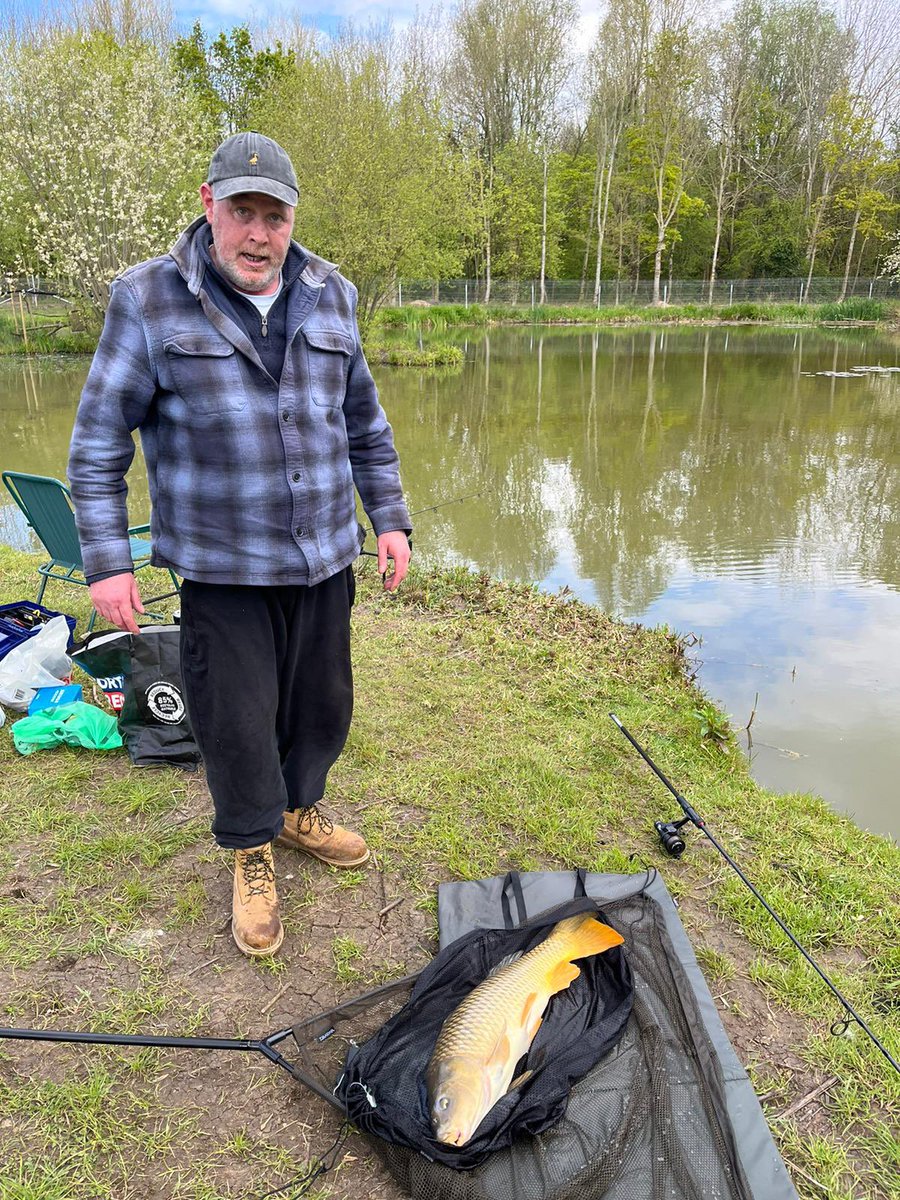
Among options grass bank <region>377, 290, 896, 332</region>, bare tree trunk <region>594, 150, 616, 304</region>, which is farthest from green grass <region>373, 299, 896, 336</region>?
bare tree trunk <region>594, 150, 616, 304</region>

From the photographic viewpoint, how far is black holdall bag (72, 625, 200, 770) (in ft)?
9.46

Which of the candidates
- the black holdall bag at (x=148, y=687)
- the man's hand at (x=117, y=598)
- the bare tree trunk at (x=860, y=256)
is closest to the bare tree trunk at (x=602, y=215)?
the bare tree trunk at (x=860, y=256)

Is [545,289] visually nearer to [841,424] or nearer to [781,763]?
[841,424]

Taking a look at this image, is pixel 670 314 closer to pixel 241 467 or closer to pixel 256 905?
pixel 241 467

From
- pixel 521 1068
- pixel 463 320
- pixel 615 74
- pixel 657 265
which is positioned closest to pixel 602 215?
pixel 657 265

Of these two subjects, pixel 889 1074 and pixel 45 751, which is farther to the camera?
pixel 45 751

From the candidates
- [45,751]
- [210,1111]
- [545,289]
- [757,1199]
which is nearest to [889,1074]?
[757,1199]

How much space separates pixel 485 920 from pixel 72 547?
2787mm

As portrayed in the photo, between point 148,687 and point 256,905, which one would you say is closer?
point 256,905

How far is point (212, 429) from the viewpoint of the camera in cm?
184

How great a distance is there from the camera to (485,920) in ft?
7.23

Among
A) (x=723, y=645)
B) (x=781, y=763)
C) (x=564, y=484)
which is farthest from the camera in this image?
(x=564, y=484)

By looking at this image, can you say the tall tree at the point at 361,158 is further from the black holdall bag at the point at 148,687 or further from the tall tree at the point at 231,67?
the black holdall bag at the point at 148,687

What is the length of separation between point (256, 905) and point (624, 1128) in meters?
1.05
